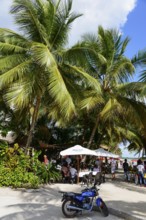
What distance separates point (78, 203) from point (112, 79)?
1172 centimetres

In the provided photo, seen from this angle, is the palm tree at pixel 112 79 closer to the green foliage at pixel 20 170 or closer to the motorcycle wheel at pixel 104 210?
the green foliage at pixel 20 170

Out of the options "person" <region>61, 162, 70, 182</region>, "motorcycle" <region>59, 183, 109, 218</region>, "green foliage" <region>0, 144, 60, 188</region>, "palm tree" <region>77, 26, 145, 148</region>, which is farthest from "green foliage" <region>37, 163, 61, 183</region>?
"motorcycle" <region>59, 183, 109, 218</region>

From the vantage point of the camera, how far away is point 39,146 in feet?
77.7

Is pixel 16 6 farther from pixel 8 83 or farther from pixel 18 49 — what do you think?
pixel 8 83

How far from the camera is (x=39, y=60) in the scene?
48.4ft

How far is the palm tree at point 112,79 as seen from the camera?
18406 mm

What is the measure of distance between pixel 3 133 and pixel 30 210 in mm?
9191

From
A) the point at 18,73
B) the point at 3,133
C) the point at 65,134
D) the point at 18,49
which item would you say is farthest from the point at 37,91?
the point at 65,134

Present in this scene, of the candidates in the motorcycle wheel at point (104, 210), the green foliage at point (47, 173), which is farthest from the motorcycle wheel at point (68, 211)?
the green foliage at point (47, 173)

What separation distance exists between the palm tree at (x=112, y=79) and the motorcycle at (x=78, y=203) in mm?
8938

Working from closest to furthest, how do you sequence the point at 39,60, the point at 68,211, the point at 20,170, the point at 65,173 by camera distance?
the point at 68,211 < the point at 39,60 < the point at 20,170 < the point at 65,173

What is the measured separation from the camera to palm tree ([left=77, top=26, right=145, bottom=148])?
60.4 feet

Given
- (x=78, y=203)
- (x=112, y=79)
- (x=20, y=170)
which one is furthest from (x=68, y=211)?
(x=112, y=79)

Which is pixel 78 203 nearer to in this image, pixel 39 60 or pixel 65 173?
pixel 39 60
